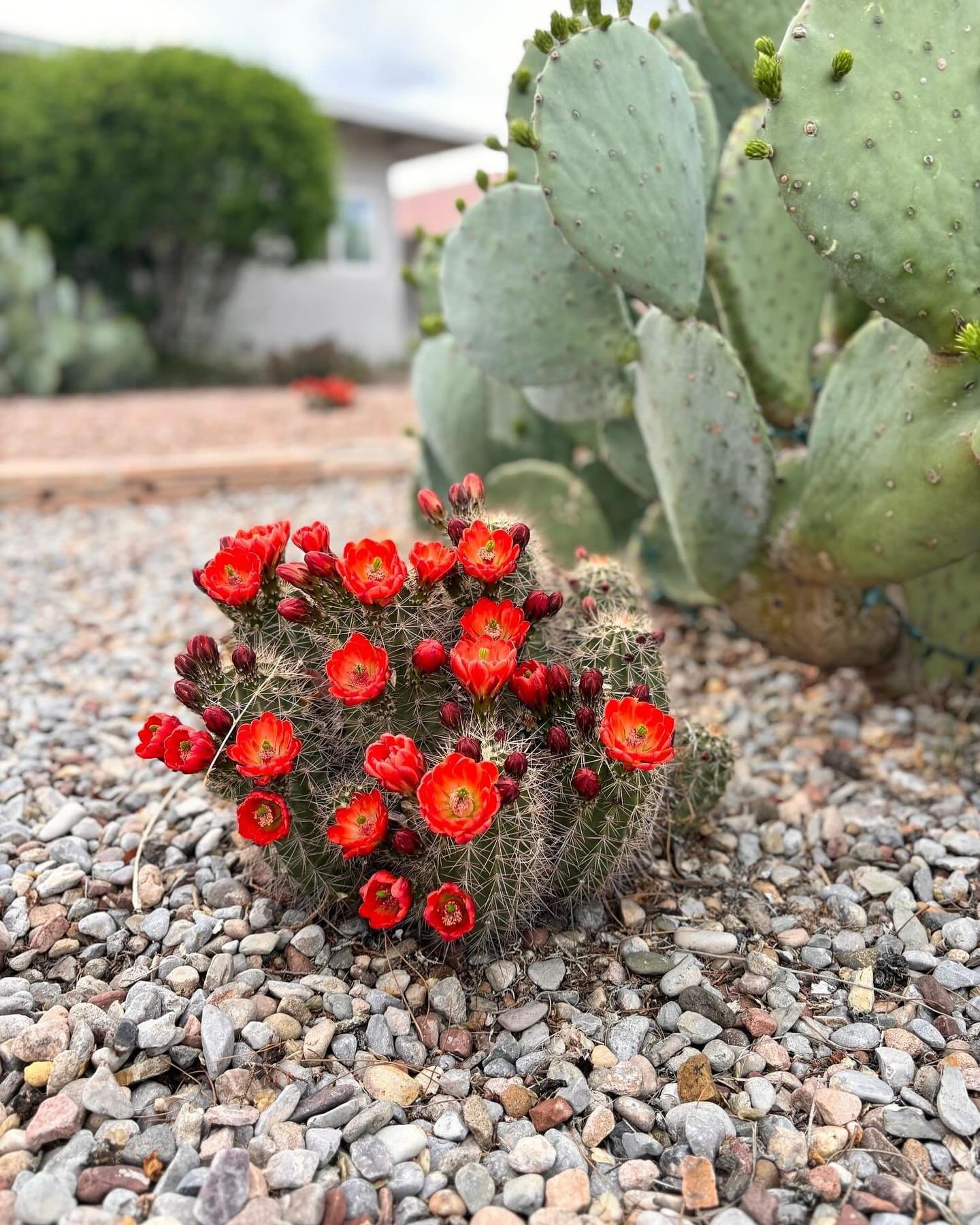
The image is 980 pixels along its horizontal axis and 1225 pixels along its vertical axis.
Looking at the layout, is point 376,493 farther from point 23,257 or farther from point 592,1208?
point 23,257

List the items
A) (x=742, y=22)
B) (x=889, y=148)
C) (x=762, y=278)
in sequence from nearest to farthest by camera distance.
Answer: (x=889, y=148) < (x=742, y=22) < (x=762, y=278)

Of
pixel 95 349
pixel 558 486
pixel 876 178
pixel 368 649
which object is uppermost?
pixel 876 178

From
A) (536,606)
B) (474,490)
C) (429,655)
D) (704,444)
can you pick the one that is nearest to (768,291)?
(704,444)

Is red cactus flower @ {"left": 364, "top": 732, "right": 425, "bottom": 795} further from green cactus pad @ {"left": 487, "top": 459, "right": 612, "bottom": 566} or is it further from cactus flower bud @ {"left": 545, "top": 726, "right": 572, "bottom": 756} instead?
green cactus pad @ {"left": 487, "top": 459, "right": 612, "bottom": 566}

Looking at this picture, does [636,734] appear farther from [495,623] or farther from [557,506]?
[557,506]

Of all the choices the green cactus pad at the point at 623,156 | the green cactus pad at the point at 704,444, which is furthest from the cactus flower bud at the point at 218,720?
the green cactus pad at the point at 704,444

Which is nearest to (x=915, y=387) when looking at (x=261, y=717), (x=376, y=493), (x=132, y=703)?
(x=261, y=717)

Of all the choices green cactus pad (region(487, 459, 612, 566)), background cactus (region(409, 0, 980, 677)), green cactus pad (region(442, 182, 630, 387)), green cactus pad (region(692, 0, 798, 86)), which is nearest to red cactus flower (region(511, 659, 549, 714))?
background cactus (region(409, 0, 980, 677))
